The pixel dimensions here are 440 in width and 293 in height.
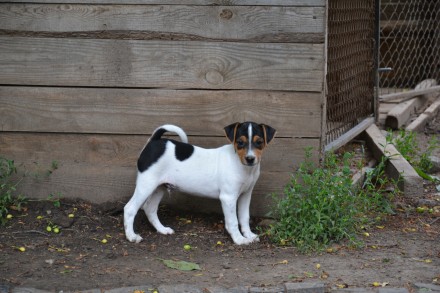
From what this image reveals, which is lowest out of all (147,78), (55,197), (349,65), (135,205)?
(55,197)

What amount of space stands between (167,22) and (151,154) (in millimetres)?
948

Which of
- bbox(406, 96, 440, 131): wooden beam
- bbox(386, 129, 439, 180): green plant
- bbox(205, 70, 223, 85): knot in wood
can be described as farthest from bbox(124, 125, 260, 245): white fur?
bbox(406, 96, 440, 131): wooden beam

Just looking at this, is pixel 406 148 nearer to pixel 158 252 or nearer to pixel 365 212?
pixel 365 212

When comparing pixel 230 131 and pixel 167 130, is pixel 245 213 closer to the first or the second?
pixel 230 131

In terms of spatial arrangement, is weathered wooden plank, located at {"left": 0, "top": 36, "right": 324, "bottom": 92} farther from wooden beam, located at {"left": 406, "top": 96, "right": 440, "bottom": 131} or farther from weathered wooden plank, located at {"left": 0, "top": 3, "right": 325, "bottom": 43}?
wooden beam, located at {"left": 406, "top": 96, "right": 440, "bottom": 131}

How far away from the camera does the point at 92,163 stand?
18.9 ft

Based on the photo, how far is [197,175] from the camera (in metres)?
5.36

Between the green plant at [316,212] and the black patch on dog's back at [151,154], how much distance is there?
0.87 meters

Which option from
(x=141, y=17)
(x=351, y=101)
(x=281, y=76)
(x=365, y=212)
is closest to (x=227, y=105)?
(x=281, y=76)

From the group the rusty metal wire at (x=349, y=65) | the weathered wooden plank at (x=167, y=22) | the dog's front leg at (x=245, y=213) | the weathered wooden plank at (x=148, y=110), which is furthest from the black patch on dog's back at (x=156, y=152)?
the rusty metal wire at (x=349, y=65)

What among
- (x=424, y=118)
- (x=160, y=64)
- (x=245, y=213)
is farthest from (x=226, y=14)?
(x=424, y=118)

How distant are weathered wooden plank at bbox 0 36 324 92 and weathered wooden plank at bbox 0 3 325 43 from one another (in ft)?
0.19

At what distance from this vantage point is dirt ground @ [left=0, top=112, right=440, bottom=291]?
15.0ft

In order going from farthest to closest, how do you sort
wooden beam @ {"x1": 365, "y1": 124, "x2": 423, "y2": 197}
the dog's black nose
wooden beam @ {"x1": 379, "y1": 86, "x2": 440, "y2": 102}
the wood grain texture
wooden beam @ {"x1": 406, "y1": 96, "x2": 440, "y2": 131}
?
1. wooden beam @ {"x1": 379, "y1": 86, "x2": 440, "y2": 102}
2. wooden beam @ {"x1": 406, "y1": 96, "x2": 440, "y2": 131}
3. wooden beam @ {"x1": 365, "y1": 124, "x2": 423, "y2": 197}
4. the wood grain texture
5. the dog's black nose
